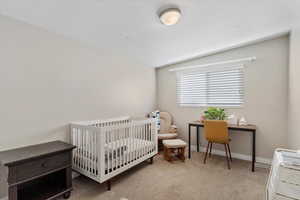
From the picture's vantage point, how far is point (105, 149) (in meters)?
1.99

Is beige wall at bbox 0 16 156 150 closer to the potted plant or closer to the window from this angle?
the window

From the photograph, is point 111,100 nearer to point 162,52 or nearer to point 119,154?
point 119,154

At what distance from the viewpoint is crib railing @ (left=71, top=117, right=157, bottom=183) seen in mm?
1910

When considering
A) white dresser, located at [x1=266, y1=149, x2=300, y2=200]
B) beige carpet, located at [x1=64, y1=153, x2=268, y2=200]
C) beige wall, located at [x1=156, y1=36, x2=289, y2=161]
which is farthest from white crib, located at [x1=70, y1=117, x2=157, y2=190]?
beige wall, located at [x1=156, y1=36, x2=289, y2=161]

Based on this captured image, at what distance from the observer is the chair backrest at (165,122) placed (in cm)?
383

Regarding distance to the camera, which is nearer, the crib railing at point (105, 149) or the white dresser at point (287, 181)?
the white dresser at point (287, 181)

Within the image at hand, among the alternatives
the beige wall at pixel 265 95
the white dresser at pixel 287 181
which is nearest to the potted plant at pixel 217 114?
the beige wall at pixel 265 95

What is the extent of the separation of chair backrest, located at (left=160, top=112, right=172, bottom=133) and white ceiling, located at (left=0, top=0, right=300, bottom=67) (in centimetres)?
183

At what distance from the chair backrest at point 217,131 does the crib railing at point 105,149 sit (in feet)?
3.97

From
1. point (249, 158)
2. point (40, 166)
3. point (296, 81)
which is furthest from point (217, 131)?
point (40, 166)

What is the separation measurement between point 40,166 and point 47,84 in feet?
3.58

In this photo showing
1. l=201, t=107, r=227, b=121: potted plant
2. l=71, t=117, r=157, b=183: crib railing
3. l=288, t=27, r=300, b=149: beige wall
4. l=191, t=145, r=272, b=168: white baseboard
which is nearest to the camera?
l=71, t=117, r=157, b=183: crib railing

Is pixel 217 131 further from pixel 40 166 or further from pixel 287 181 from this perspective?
pixel 40 166

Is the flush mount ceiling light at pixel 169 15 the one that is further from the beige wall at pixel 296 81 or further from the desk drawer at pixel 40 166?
the desk drawer at pixel 40 166
